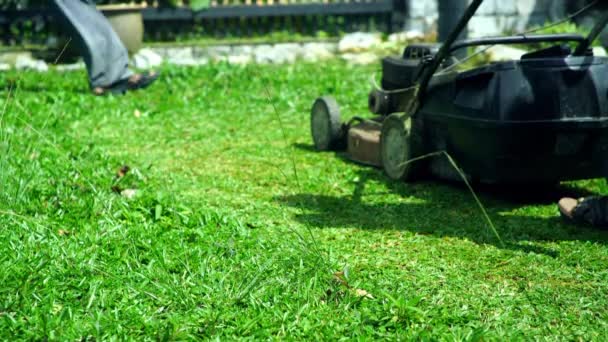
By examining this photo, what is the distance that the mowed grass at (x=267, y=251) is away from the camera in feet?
10.0

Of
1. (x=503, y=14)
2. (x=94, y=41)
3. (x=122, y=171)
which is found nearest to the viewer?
(x=122, y=171)

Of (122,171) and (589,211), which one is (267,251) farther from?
(122,171)

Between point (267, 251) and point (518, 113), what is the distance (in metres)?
1.38

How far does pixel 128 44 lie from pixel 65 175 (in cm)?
679

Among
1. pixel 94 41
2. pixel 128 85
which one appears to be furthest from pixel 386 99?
pixel 128 85

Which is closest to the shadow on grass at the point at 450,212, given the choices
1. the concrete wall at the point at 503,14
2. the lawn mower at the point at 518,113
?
the lawn mower at the point at 518,113

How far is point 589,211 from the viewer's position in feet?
14.3

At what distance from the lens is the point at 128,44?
11.6m

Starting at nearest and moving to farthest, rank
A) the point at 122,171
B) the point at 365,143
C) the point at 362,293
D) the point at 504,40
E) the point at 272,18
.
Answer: the point at 362,293 < the point at 504,40 < the point at 122,171 < the point at 365,143 < the point at 272,18

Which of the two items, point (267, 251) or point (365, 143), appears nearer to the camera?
point (267, 251)

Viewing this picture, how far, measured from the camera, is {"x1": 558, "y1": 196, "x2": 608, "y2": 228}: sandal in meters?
4.33

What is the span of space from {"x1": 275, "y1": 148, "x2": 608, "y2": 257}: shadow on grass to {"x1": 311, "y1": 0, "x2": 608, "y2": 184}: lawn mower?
0.17 meters

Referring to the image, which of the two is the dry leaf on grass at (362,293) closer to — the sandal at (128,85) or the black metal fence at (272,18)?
the sandal at (128,85)

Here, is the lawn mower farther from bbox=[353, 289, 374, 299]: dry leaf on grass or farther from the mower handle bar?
bbox=[353, 289, 374, 299]: dry leaf on grass
